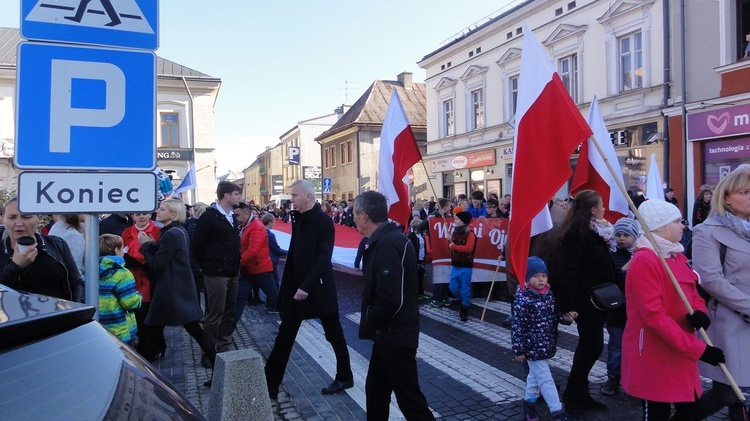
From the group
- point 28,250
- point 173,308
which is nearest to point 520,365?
point 173,308

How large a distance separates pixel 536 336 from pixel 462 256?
4.01m

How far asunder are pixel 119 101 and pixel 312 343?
4.80 metres

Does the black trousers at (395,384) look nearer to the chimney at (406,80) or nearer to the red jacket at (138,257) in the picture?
the red jacket at (138,257)

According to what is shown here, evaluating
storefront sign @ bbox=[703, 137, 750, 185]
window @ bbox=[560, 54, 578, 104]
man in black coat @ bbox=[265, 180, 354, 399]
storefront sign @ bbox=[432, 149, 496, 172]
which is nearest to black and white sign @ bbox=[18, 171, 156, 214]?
man in black coat @ bbox=[265, 180, 354, 399]

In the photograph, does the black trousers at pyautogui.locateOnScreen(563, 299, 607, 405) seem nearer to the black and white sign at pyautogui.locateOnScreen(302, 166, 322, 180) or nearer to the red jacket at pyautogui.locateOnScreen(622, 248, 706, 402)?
the red jacket at pyautogui.locateOnScreen(622, 248, 706, 402)

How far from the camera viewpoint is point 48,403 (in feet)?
4.35

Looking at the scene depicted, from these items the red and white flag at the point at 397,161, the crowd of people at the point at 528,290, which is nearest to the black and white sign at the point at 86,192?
the crowd of people at the point at 528,290

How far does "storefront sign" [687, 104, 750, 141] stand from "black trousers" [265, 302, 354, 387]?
47.6 ft

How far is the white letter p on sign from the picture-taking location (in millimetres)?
2615

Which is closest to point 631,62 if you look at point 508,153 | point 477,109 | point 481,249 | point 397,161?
point 508,153

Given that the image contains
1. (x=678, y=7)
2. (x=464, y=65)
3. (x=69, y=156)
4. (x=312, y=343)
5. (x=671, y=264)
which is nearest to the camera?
(x=69, y=156)

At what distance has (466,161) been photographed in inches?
1083

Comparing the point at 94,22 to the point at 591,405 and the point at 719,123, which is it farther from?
the point at 719,123

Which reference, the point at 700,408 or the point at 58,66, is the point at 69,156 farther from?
the point at 700,408
